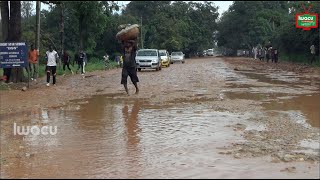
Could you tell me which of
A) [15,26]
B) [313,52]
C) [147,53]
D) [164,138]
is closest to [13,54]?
[15,26]

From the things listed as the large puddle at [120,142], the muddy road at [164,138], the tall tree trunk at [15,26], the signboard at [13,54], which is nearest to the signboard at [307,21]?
the muddy road at [164,138]

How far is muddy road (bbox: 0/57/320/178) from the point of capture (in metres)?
5.80

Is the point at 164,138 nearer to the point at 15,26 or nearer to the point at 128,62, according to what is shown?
the point at 128,62

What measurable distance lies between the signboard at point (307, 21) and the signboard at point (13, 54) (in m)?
25.1

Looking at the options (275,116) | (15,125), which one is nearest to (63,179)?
(15,125)

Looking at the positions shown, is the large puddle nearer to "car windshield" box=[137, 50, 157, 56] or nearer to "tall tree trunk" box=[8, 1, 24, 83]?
"tall tree trunk" box=[8, 1, 24, 83]

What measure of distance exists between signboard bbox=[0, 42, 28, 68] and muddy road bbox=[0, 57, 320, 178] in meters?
2.86

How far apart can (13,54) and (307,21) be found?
87.1ft

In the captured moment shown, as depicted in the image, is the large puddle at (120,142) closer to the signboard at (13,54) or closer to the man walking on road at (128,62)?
the man walking on road at (128,62)

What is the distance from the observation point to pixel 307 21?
36031 millimetres

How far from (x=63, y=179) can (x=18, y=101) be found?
8662 mm

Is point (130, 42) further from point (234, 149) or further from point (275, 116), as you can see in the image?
point (234, 149)

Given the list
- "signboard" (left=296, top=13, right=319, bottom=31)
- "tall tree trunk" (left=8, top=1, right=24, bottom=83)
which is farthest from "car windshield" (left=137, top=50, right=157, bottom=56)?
"tall tree trunk" (left=8, top=1, right=24, bottom=83)

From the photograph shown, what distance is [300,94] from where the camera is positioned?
14594mm
